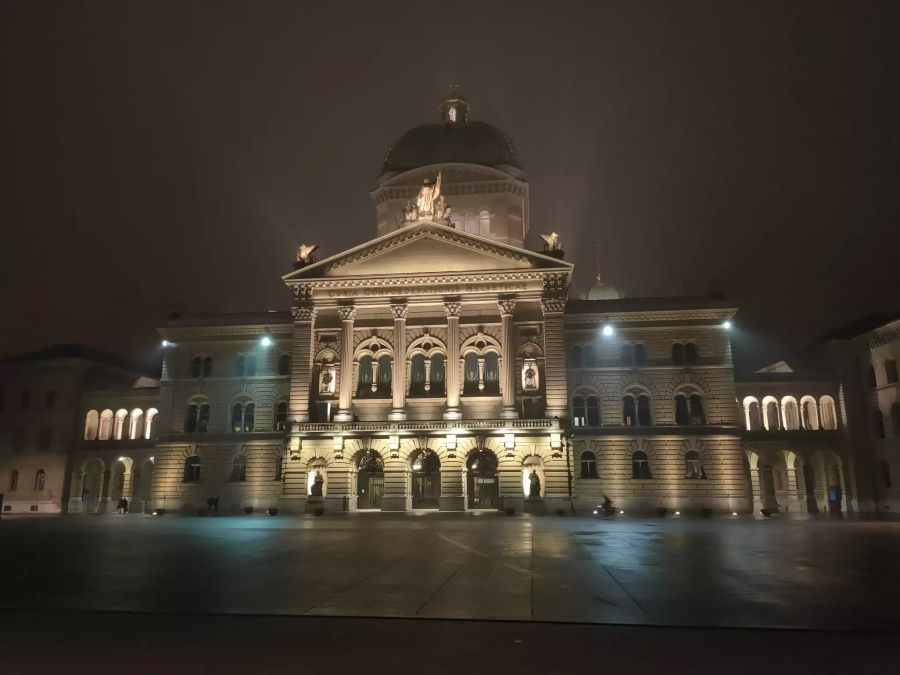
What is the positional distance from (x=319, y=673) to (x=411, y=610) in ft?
12.6

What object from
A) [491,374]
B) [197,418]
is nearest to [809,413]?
[491,374]

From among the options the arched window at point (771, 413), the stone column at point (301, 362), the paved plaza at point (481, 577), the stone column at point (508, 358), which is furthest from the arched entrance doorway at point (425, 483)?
the arched window at point (771, 413)

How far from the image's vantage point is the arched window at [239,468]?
186 ft

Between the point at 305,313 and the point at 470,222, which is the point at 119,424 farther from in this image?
the point at 470,222

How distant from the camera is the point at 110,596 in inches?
530

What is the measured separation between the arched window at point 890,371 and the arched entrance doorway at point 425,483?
115 ft

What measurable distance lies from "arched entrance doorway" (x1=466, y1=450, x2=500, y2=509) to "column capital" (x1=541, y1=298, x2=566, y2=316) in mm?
11523

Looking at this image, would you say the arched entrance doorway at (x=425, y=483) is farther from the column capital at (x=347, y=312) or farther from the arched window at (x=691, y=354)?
the arched window at (x=691, y=354)

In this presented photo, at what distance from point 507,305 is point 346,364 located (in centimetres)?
1319

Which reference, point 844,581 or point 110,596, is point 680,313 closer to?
point 844,581

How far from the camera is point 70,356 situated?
66062 mm

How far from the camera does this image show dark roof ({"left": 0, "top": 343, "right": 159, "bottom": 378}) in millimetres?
66188

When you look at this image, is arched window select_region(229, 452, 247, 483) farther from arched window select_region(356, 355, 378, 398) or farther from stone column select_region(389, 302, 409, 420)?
stone column select_region(389, 302, 409, 420)

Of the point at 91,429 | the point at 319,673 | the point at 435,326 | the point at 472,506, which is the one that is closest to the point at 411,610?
the point at 319,673
